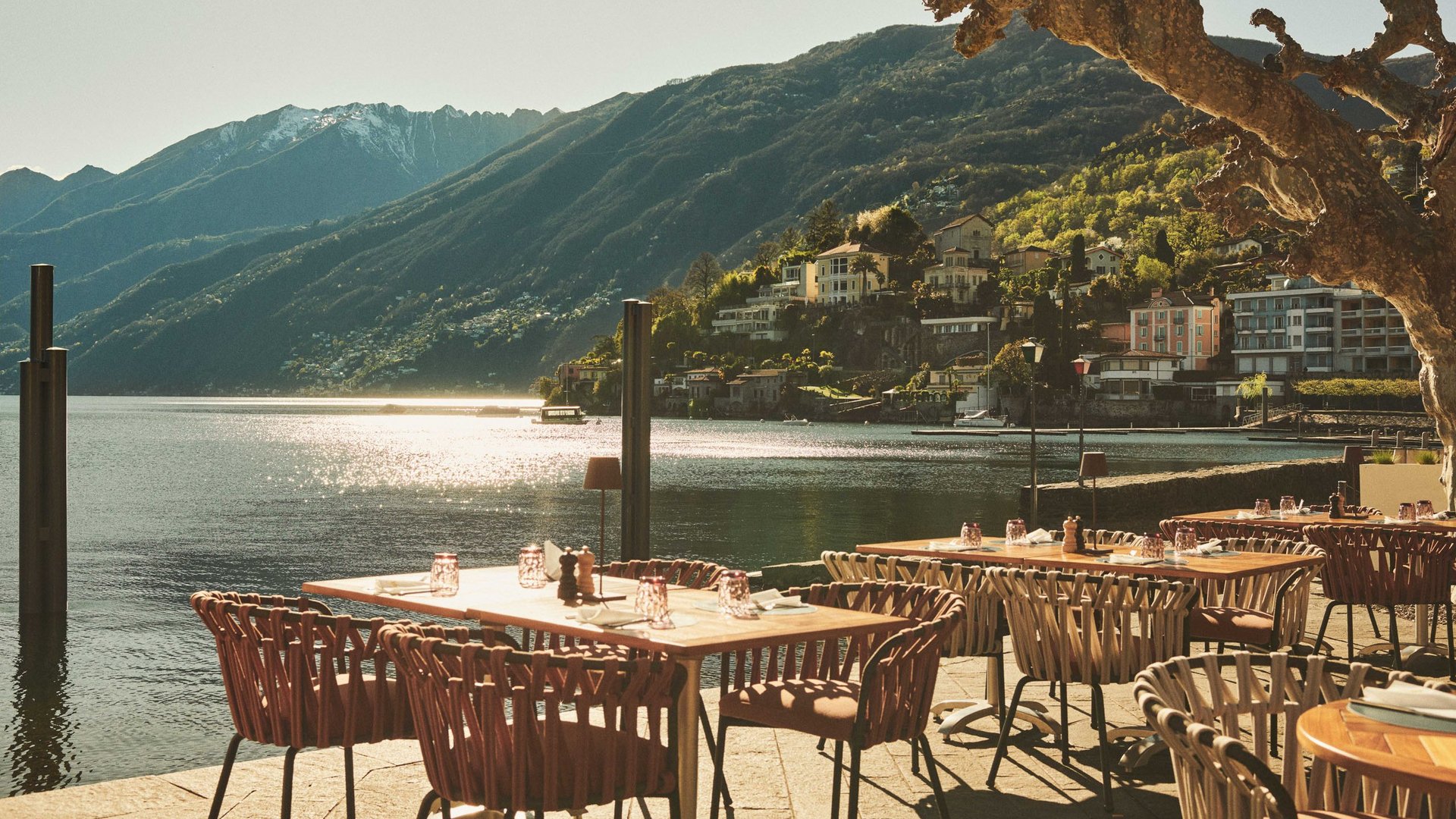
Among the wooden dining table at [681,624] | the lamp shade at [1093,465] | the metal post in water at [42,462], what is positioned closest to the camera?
the wooden dining table at [681,624]

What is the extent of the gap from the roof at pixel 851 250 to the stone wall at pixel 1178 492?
116 metres

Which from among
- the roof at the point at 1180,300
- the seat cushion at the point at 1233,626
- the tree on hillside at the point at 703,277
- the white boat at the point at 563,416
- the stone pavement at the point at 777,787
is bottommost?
the white boat at the point at 563,416

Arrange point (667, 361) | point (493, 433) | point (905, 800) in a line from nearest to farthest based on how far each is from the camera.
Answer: point (905, 800)
point (493, 433)
point (667, 361)

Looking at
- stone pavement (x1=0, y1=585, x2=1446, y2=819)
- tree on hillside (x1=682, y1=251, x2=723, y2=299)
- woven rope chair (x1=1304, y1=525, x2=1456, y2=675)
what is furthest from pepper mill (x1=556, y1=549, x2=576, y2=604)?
tree on hillside (x1=682, y1=251, x2=723, y2=299)

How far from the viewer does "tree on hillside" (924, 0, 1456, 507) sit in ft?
18.9

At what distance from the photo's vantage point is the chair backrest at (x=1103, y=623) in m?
4.22

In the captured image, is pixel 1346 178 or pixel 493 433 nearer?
pixel 1346 178

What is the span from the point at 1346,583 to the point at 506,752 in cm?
486

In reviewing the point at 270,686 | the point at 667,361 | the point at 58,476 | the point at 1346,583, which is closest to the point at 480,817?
the point at 270,686

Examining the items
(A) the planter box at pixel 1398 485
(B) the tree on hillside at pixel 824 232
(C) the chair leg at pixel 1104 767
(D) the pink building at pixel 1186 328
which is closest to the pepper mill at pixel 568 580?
(C) the chair leg at pixel 1104 767

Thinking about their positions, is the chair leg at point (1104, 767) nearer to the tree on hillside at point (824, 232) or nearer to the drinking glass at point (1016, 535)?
the drinking glass at point (1016, 535)

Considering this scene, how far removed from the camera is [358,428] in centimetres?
12294

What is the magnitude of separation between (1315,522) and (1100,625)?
3483 mm

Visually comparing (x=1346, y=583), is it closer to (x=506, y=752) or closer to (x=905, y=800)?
(x=905, y=800)
